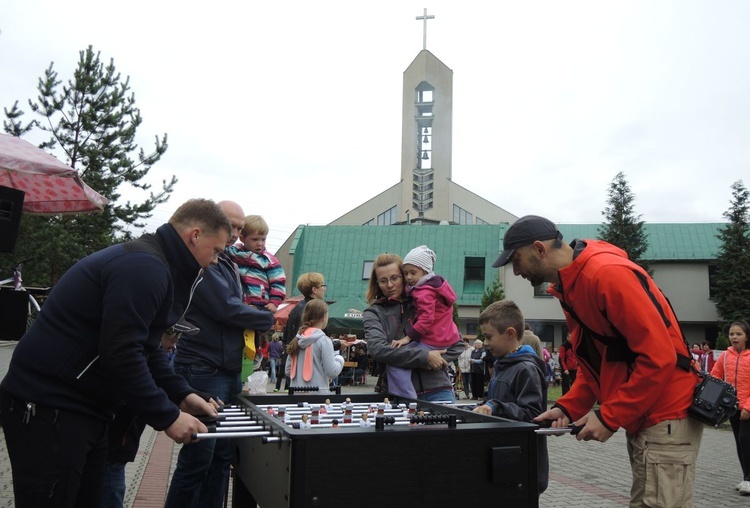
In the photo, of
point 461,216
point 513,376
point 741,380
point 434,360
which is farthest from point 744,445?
point 461,216

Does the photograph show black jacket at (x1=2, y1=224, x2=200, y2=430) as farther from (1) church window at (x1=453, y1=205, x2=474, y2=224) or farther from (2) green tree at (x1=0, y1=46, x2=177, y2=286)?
(1) church window at (x1=453, y1=205, x2=474, y2=224)

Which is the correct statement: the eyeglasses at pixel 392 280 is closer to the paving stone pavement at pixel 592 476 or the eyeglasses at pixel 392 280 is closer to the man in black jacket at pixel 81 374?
the man in black jacket at pixel 81 374

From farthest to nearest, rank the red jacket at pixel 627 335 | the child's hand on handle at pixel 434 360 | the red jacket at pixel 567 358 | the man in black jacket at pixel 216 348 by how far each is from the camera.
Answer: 1. the red jacket at pixel 567 358
2. the child's hand on handle at pixel 434 360
3. the man in black jacket at pixel 216 348
4. the red jacket at pixel 627 335

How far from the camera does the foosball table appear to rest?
2.38 metres

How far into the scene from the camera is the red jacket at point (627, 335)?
2832 millimetres

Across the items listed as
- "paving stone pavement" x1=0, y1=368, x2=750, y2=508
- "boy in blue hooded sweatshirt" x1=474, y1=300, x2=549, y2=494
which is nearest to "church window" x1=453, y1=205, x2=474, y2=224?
"paving stone pavement" x1=0, y1=368, x2=750, y2=508

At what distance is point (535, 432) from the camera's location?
9.07 feet

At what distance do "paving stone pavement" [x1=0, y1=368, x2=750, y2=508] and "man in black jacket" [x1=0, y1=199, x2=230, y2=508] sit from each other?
2.99 m

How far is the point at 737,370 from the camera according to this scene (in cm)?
798

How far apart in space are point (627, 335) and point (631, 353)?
0.55ft

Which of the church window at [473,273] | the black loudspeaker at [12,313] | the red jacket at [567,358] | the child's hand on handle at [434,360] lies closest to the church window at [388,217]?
the church window at [473,273]

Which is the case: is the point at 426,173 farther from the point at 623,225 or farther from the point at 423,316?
the point at 423,316

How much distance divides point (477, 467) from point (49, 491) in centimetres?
170

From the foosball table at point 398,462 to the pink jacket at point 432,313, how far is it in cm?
198
